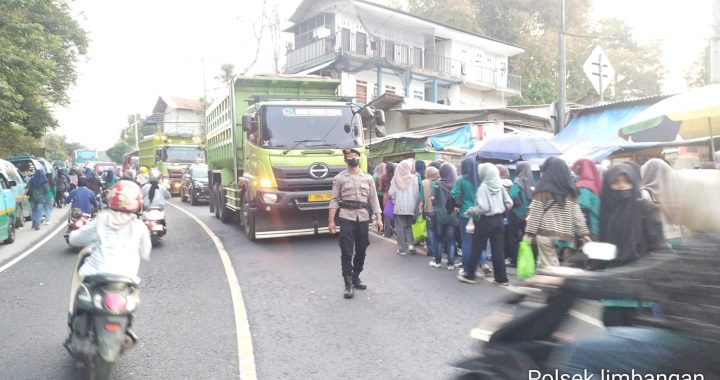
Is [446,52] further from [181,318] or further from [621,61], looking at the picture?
[181,318]

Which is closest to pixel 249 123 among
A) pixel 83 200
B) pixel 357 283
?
pixel 83 200

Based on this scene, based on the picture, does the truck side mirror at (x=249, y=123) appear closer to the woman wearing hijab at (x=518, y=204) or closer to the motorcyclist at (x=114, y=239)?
the woman wearing hijab at (x=518, y=204)

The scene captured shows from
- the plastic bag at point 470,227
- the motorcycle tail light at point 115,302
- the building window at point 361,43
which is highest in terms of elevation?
the building window at point 361,43

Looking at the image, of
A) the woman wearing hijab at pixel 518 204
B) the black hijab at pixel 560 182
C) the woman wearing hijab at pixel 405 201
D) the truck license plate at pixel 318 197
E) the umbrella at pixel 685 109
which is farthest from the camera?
the truck license plate at pixel 318 197

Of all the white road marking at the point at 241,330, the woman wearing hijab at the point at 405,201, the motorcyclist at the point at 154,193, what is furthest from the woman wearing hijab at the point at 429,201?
the motorcyclist at the point at 154,193

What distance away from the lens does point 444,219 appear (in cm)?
787

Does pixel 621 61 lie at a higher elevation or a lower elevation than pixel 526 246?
higher

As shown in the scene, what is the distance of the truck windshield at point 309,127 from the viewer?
9812mm

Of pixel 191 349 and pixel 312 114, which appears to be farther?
pixel 312 114

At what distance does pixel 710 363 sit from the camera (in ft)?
5.38

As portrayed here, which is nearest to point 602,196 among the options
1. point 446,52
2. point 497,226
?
point 497,226

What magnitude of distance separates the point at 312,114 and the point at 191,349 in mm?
6336

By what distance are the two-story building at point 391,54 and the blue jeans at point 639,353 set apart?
26.6 metres

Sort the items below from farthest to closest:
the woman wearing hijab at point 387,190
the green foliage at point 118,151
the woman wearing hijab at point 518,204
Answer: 1. the green foliage at point 118,151
2. the woman wearing hijab at point 387,190
3. the woman wearing hijab at point 518,204
